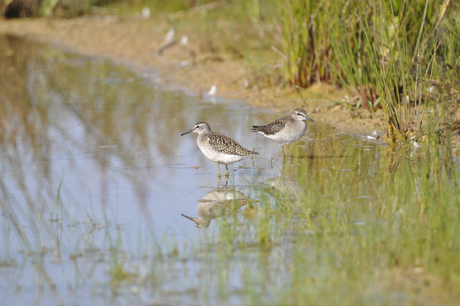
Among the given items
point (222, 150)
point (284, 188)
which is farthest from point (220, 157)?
point (284, 188)

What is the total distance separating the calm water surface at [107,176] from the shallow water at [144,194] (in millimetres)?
17

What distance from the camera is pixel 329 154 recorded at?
26.7 ft

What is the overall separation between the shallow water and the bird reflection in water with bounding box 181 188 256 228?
2cm

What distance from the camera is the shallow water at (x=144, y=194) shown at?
459 centimetres

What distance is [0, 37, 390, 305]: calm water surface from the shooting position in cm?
477

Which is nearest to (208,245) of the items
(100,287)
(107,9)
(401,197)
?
(100,287)

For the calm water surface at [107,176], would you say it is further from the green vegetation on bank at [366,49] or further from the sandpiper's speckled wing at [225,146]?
the green vegetation on bank at [366,49]

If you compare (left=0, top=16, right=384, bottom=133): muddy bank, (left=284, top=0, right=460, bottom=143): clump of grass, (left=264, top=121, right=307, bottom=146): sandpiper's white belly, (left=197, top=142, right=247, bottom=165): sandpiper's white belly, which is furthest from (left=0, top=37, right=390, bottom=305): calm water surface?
(left=284, top=0, right=460, bottom=143): clump of grass

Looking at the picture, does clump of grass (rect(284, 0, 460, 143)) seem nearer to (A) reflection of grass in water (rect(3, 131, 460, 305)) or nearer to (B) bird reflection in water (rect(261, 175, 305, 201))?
(A) reflection of grass in water (rect(3, 131, 460, 305))

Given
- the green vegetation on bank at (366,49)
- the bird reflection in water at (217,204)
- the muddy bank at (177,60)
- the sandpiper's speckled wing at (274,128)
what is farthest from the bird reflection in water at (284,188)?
the muddy bank at (177,60)

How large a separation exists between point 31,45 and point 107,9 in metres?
4.02

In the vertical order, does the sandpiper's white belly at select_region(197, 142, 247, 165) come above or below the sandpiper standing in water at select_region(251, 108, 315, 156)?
below

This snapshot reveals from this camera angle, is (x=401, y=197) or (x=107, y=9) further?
(x=107, y=9)

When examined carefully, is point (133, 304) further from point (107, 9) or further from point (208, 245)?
point (107, 9)
